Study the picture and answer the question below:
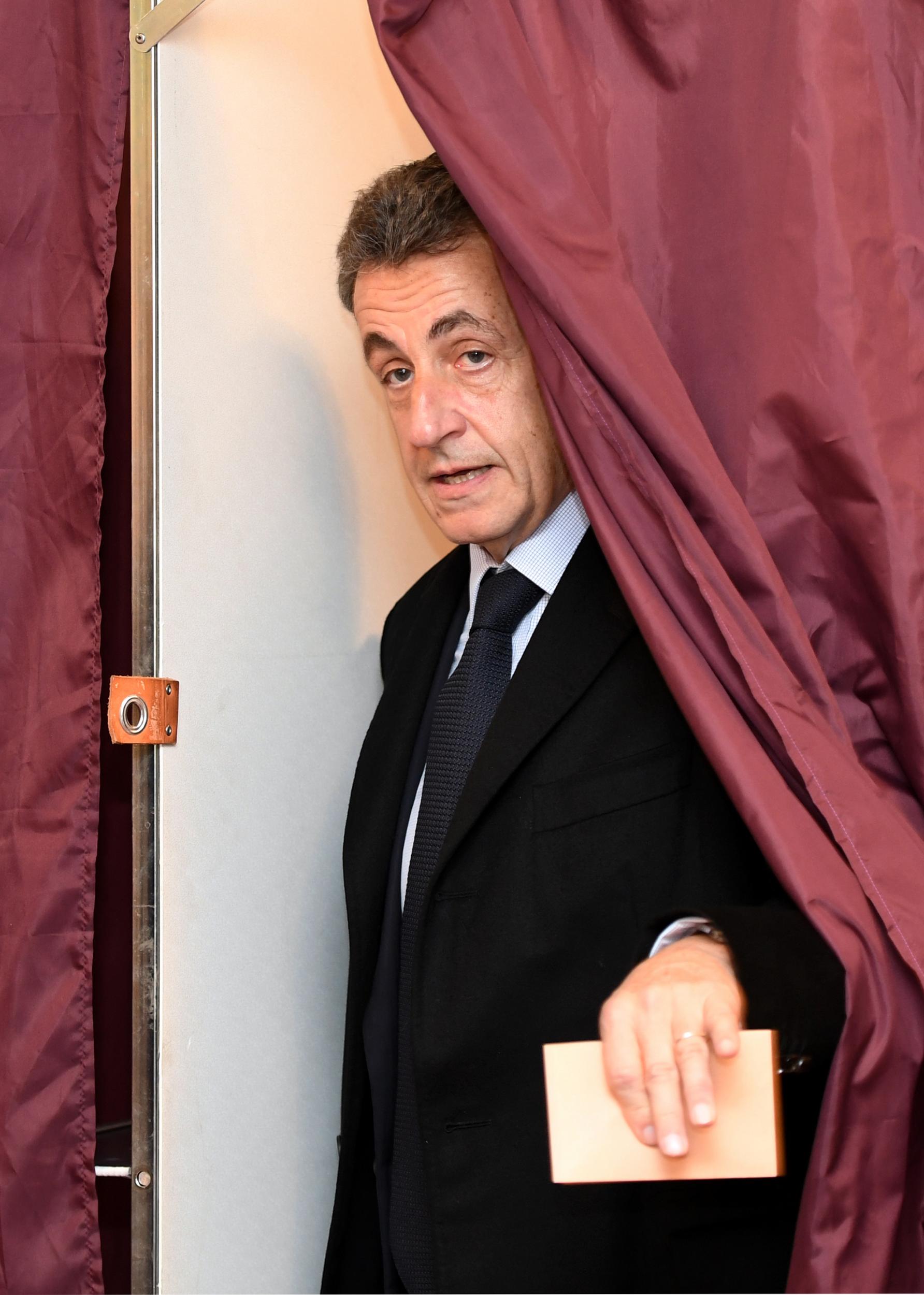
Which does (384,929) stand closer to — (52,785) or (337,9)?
(52,785)

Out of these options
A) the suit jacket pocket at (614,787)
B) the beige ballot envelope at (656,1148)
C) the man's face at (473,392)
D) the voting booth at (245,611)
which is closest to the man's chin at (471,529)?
the man's face at (473,392)

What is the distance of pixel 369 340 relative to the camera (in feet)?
5.39

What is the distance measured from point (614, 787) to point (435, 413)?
515mm

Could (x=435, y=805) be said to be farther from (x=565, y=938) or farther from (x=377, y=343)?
(x=377, y=343)

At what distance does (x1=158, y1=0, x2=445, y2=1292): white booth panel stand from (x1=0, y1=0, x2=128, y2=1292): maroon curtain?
0.29 feet

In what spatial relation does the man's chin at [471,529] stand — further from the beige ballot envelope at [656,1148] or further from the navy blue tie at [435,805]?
the beige ballot envelope at [656,1148]

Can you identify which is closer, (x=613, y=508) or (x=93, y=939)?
(x=613, y=508)

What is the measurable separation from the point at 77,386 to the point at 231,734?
1.52 ft

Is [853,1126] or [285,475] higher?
[285,475]

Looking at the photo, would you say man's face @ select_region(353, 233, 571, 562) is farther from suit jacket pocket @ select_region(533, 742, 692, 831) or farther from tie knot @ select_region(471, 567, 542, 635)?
suit jacket pocket @ select_region(533, 742, 692, 831)

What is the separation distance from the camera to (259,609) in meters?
1.66

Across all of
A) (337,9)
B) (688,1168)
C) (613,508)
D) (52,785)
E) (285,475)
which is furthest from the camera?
(337,9)

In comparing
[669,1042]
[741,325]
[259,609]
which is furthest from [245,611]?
[669,1042]

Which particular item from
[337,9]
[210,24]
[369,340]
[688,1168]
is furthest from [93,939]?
[337,9]
